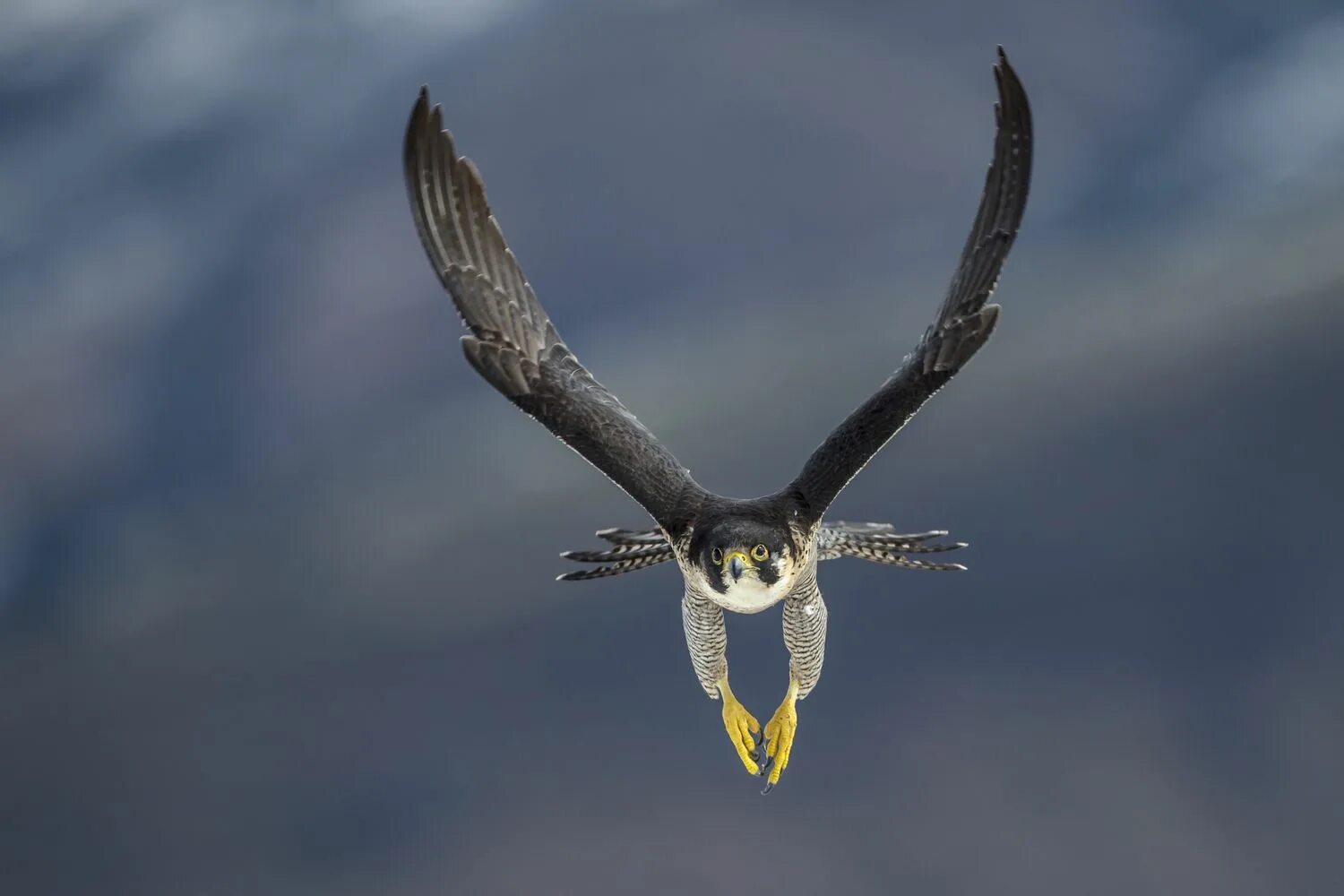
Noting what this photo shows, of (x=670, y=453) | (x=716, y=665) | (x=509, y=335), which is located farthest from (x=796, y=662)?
(x=509, y=335)

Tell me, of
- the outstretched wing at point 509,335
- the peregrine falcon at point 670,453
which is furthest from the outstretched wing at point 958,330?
the outstretched wing at point 509,335

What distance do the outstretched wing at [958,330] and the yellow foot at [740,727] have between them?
1.80 metres

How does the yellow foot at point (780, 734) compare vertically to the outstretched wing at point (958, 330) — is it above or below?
below

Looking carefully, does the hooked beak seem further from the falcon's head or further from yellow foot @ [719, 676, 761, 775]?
yellow foot @ [719, 676, 761, 775]

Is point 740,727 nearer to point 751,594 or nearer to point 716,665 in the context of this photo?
point 716,665

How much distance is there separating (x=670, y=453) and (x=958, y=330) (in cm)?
200

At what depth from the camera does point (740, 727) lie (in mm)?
11156

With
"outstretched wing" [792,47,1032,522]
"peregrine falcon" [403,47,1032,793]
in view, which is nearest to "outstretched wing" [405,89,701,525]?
"peregrine falcon" [403,47,1032,793]

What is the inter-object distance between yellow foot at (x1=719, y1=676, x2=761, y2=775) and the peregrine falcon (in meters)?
0.01

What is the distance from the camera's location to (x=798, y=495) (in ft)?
32.7

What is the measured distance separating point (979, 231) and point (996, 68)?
1074 millimetres

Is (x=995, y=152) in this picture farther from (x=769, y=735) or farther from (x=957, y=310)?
(x=769, y=735)

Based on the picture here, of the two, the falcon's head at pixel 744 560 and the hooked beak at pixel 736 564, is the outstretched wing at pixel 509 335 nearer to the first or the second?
the falcon's head at pixel 744 560

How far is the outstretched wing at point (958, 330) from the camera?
9.88 m
